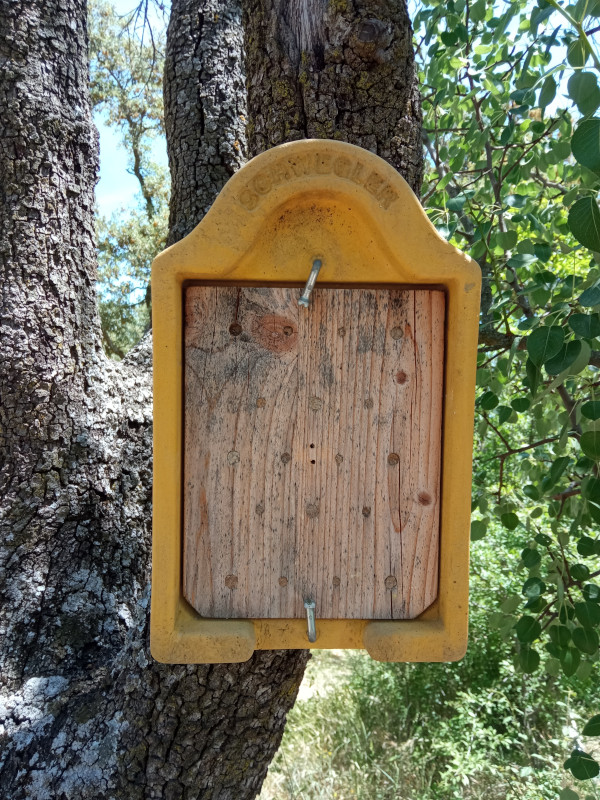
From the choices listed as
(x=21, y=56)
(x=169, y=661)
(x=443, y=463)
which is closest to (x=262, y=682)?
(x=169, y=661)

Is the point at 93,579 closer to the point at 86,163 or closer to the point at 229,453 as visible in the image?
the point at 229,453

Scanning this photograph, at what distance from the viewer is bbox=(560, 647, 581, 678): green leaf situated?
5.32 feet

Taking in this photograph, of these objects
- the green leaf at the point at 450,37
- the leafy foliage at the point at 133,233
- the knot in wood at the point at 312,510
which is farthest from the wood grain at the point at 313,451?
the leafy foliage at the point at 133,233

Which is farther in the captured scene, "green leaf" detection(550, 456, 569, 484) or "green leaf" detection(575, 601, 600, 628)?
"green leaf" detection(550, 456, 569, 484)

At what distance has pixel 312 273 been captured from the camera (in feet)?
3.58

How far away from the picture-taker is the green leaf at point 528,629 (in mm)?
1620

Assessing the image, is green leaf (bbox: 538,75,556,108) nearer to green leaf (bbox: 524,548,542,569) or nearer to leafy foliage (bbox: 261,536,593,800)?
green leaf (bbox: 524,548,542,569)

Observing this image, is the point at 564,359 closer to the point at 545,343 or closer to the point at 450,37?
the point at 545,343

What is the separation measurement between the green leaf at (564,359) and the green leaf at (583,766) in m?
0.85

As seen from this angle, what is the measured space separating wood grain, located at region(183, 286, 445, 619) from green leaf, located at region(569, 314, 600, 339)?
332 mm

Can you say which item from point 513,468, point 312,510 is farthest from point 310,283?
point 513,468

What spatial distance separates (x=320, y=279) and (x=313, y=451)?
0.32 m

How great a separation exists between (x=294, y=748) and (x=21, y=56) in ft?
13.1

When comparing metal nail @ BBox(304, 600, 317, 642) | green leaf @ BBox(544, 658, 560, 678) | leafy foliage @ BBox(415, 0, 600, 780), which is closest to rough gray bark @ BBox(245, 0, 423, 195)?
leafy foliage @ BBox(415, 0, 600, 780)
